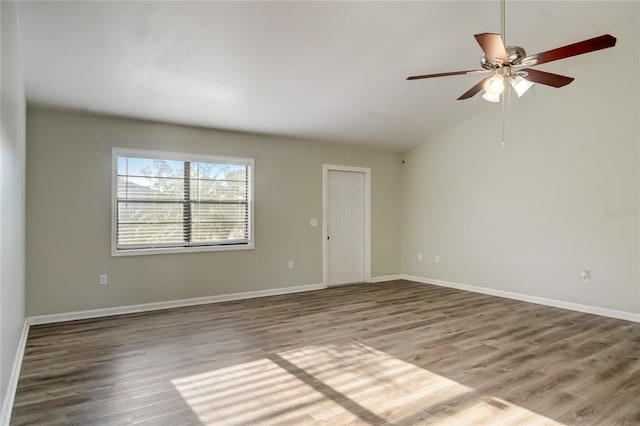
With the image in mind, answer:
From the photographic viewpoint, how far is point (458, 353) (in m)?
3.25

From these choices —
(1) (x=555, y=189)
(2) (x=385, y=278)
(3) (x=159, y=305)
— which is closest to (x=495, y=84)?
(1) (x=555, y=189)

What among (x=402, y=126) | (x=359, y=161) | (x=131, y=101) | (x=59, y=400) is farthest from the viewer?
(x=359, y=161)

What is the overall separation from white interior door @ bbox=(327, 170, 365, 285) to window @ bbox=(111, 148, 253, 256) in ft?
5.12

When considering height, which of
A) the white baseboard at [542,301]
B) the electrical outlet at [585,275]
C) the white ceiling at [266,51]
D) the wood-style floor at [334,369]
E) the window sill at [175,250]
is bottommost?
the wood-style floor at [334,369]

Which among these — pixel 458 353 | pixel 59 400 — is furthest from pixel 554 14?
pixel 59 400

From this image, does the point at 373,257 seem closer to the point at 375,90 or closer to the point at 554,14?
the point at 375,90

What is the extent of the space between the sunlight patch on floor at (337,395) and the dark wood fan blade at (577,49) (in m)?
2.30

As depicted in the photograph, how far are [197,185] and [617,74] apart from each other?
5592mm

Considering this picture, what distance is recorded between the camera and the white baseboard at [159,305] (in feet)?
14.0

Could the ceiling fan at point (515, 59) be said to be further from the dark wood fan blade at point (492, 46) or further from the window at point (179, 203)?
the window at point (179, 203)

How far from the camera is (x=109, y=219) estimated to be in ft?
15.1

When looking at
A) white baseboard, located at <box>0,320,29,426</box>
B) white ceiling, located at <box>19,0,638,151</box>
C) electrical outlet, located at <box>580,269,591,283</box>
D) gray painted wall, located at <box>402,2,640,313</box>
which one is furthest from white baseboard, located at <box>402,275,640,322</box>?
white baseboard, located at <box>0,320,29,426</box>

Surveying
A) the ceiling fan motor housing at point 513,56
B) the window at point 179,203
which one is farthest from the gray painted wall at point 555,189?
the window at point 179,203

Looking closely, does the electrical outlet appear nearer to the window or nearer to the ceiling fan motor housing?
the ceiling fan motor housing
